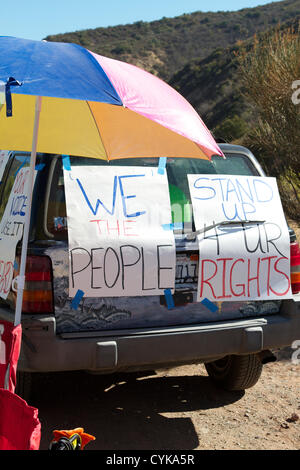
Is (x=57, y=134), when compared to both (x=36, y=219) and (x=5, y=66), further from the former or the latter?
(x=5, y=66)

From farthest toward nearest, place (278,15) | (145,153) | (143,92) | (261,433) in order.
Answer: (278,15) < (261,433) < (145,153) < (143,92)

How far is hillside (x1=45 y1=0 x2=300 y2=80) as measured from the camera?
5766cm

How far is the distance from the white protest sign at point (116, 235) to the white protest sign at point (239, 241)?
0.76 ft

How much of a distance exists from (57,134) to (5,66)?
732 mm

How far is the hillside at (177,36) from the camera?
57.7 m

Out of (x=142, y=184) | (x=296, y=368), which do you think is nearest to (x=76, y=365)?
(x=142, y=184)

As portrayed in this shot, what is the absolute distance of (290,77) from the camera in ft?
31.8

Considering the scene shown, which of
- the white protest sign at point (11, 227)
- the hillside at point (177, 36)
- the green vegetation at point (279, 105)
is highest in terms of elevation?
the hillside at point (177, 36)

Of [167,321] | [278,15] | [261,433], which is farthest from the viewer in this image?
[278,15]

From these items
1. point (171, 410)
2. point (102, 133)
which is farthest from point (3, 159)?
point (171, 410)

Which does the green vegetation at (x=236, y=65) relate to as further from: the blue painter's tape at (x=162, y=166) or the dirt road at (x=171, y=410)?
the blue painter's tape at (x=162, y=166)

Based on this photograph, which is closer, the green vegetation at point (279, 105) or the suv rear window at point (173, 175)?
the suv rear window at point (173, 175)

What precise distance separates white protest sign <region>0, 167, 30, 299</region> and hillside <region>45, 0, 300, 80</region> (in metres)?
53.3

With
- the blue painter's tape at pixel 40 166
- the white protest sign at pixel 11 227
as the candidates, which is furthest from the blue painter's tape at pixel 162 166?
the white protest sign at pixel 11 227
